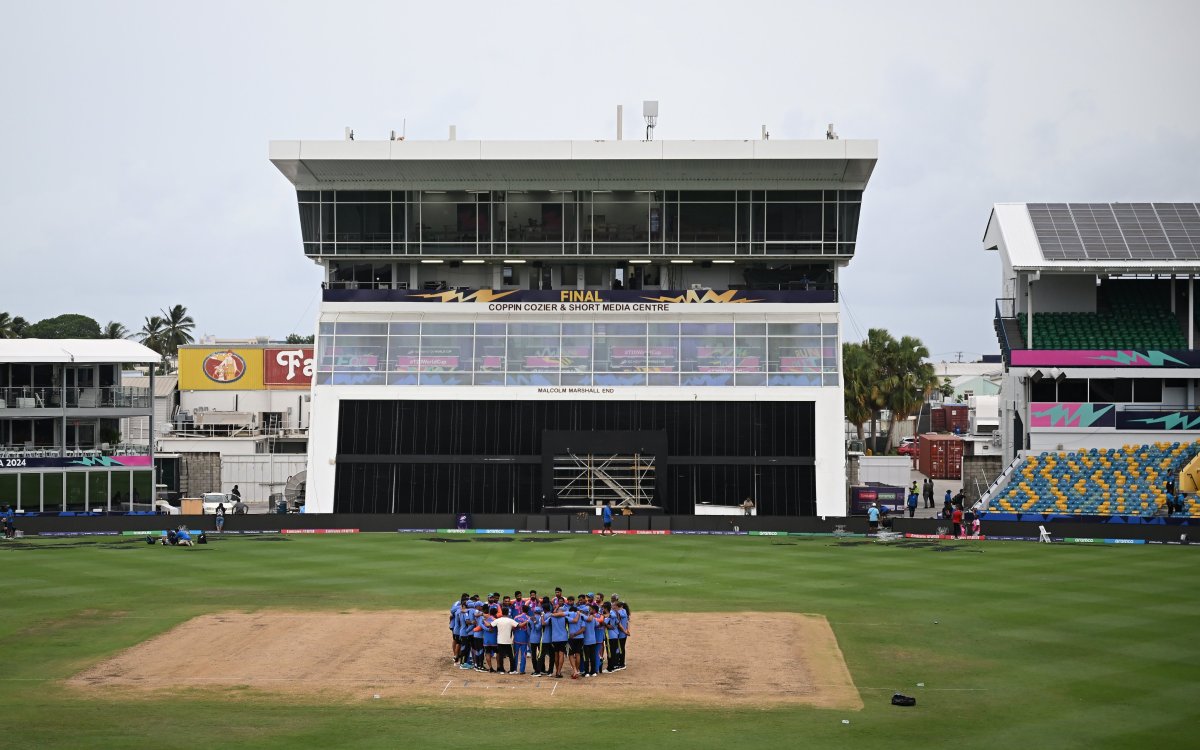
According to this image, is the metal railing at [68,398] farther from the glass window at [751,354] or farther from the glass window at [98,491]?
the glass window at [751,354]

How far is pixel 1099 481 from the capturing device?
62250mm

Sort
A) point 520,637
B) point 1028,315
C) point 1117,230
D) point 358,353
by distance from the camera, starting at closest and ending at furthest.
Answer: point 520,637 → point 1028,315 → point 358,353 → point 1117,230

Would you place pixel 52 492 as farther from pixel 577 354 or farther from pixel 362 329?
pixel 577 354

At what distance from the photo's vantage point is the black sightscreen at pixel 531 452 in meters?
66.9

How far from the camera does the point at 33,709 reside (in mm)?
24797

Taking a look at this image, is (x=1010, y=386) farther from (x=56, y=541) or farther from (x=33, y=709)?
(x=33, y=709)

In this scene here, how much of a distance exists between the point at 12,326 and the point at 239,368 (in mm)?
45192

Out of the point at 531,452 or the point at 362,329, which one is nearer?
the point at 531,452

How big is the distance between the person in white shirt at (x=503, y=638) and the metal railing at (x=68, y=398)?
44360 millimetres

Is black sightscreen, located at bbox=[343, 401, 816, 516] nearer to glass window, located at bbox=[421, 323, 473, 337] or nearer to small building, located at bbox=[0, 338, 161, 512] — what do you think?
glass window, located at bbox=[421, 323, 473, 337]

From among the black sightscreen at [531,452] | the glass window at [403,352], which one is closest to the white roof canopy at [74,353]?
the black sightscreen at [531,452]

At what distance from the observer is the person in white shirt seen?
27.9 m

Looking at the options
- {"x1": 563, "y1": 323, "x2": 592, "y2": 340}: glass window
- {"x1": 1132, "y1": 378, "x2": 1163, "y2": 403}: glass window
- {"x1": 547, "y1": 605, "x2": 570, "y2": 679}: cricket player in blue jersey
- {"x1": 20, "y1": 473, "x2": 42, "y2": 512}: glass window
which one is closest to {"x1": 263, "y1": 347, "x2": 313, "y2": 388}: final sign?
{"x1": 563, "y1": 323, "x2": 592, "y2": 340}: glass window

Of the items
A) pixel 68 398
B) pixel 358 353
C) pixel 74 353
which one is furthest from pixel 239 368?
pixel 74 353
